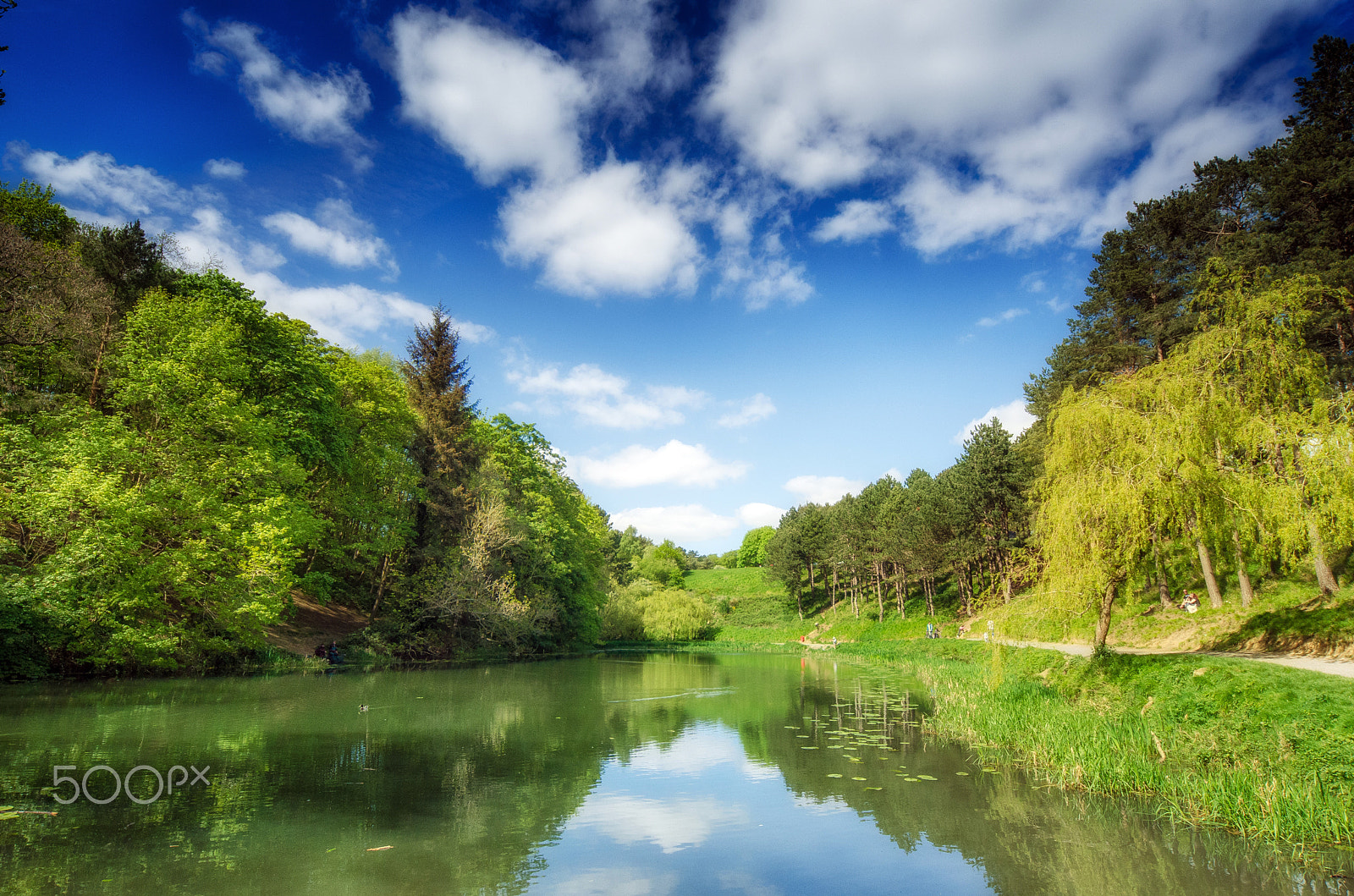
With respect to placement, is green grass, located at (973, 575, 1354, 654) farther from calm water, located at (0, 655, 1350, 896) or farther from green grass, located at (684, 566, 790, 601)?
green grass, located at (684, 566, 790, 601)

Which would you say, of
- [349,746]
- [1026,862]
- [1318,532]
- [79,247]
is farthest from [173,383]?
[1318,532]

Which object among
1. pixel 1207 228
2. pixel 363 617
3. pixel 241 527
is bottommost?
pixel 363 617

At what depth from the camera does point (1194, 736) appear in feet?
33.9

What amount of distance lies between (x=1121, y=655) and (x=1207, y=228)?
19.8 meters

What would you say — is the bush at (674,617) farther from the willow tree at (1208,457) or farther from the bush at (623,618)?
the willow tree at (1208,457)

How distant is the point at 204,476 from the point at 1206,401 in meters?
30.3

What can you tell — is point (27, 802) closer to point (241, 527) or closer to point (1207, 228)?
point (241, 527)

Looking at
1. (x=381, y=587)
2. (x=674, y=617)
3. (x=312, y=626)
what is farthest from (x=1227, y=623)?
(x=674, y=617)

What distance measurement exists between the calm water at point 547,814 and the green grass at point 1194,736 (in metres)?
0.74

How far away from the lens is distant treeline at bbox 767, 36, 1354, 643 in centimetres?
1336

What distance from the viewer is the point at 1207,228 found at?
25109 millimetres

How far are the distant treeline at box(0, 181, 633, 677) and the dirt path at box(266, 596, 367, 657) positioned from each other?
38.0 inches

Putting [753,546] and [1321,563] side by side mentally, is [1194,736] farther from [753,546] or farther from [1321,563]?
[753,546]

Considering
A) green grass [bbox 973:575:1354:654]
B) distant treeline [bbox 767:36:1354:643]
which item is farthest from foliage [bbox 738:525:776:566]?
green grass [bbox 973:575:1354:654]
